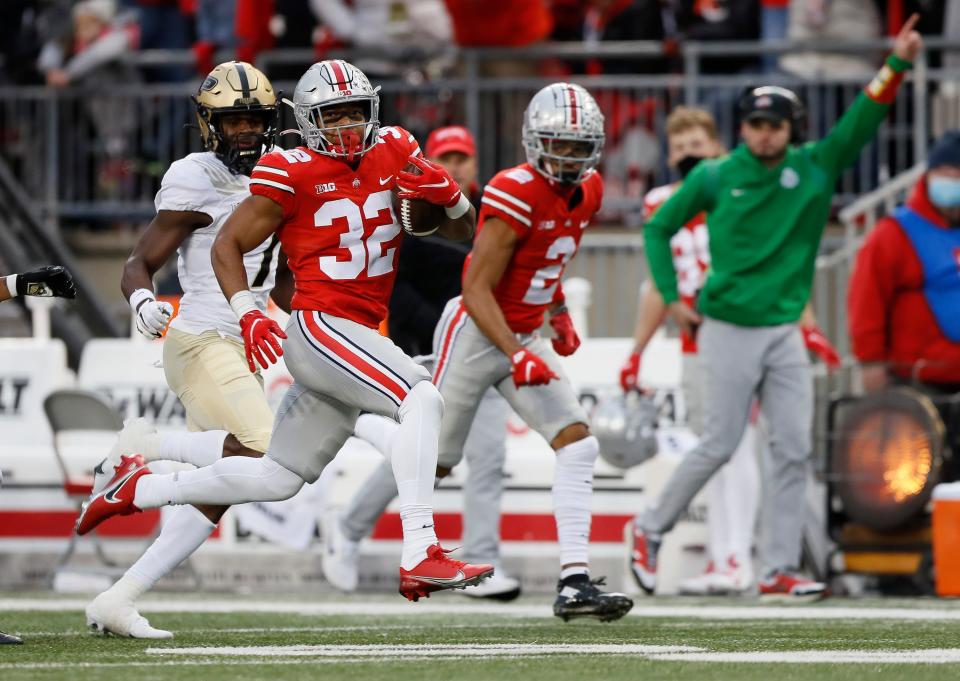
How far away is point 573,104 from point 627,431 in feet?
7.28

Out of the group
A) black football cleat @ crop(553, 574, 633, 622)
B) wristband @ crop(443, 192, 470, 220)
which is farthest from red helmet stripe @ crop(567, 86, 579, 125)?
black football cleat @ crop(553, 574, 633, 622)

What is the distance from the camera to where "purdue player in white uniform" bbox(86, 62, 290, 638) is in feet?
21.5

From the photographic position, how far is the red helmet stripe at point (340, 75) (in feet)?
20.9

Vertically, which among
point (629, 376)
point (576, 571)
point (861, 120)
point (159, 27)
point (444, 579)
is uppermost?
point (159, 27)

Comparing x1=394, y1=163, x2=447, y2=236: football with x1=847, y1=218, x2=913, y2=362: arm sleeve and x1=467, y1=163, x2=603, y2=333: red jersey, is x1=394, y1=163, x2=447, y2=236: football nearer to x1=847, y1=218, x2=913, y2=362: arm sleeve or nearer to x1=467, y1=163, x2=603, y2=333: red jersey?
x1=467, y1=163, x2=603, y2=333: red jersey

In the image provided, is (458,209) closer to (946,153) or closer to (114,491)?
(114,491)

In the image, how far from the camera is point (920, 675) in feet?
16.5

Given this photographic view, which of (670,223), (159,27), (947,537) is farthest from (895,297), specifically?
(159,27)

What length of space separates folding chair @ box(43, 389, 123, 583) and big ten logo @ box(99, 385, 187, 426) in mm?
378

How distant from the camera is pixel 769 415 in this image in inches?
333

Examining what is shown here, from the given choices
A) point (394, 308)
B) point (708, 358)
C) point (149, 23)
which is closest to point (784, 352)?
point (708, 358)

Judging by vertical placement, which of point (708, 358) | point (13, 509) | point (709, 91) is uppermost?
point (709, 91)

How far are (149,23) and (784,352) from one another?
6.20 m

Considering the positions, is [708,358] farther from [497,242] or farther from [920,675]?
[920,675]
